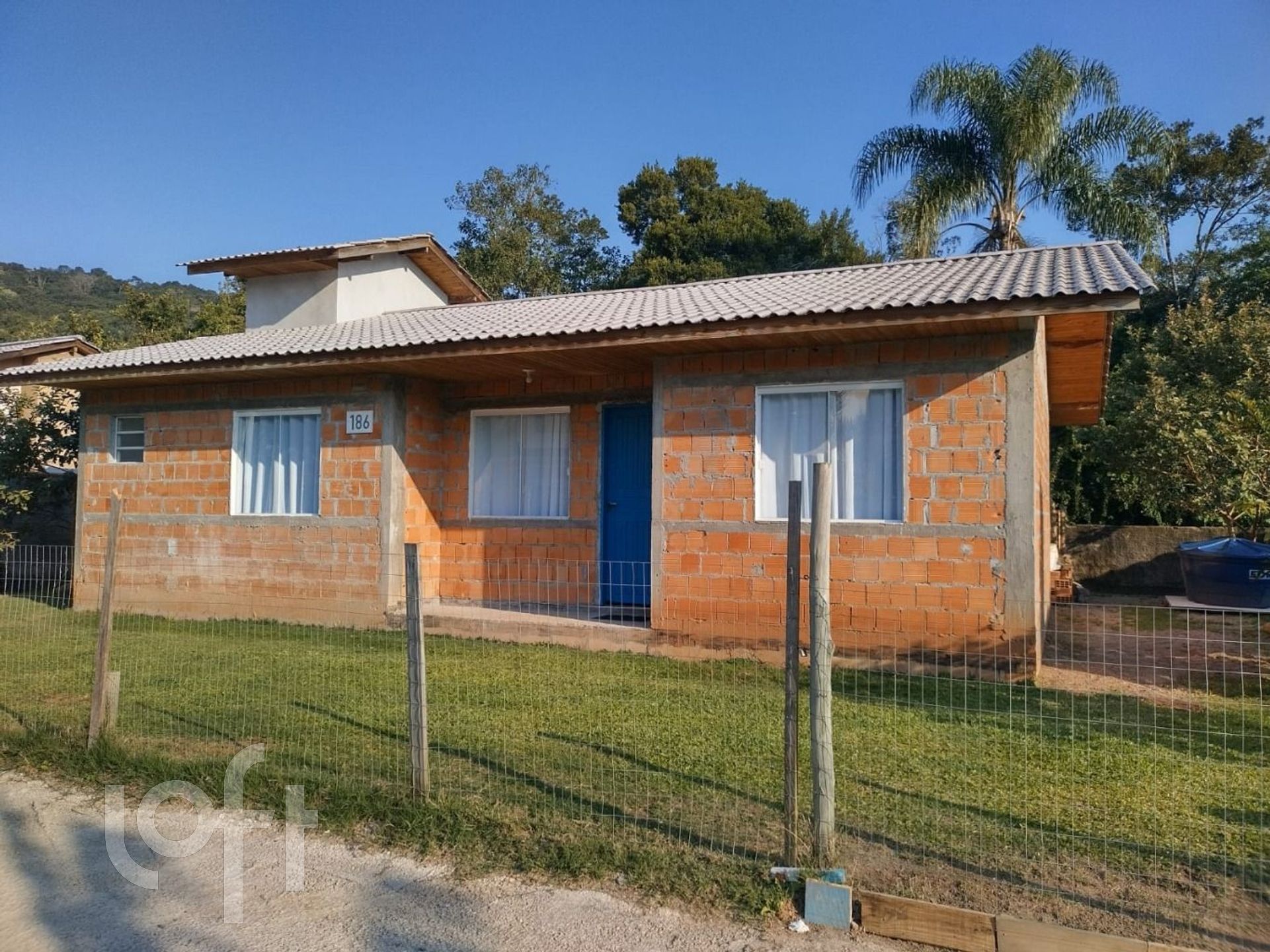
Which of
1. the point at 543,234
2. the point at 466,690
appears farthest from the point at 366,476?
the point at 543,234

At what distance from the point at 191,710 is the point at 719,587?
4515 mm

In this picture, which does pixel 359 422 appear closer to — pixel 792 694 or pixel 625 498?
pixel 625 498

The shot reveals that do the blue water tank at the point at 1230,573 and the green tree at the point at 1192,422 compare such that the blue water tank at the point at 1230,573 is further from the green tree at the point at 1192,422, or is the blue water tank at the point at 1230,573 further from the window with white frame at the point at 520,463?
the window with white frame at the point at 520,463

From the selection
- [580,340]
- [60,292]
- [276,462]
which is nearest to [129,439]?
[276,462]

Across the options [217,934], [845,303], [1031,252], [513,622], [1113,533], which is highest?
[1031,252]

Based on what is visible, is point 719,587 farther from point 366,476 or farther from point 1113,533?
point 1113,533

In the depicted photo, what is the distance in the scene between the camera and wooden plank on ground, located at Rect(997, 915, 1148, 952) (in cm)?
320

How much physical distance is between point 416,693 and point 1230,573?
1163 centimetres

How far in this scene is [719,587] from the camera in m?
8.80

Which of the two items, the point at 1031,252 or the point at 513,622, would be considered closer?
the point at 513,622

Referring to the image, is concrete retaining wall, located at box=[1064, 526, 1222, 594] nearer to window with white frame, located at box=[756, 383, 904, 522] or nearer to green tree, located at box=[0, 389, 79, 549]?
window with white frame, located at box=[756, 383, 904, 522]

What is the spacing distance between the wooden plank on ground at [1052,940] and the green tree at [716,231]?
87.3 feet

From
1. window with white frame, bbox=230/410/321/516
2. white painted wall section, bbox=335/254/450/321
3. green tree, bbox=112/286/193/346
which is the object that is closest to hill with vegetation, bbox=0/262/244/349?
green tree, bbox=112/286/193/346

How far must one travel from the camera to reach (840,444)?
8.55 m
